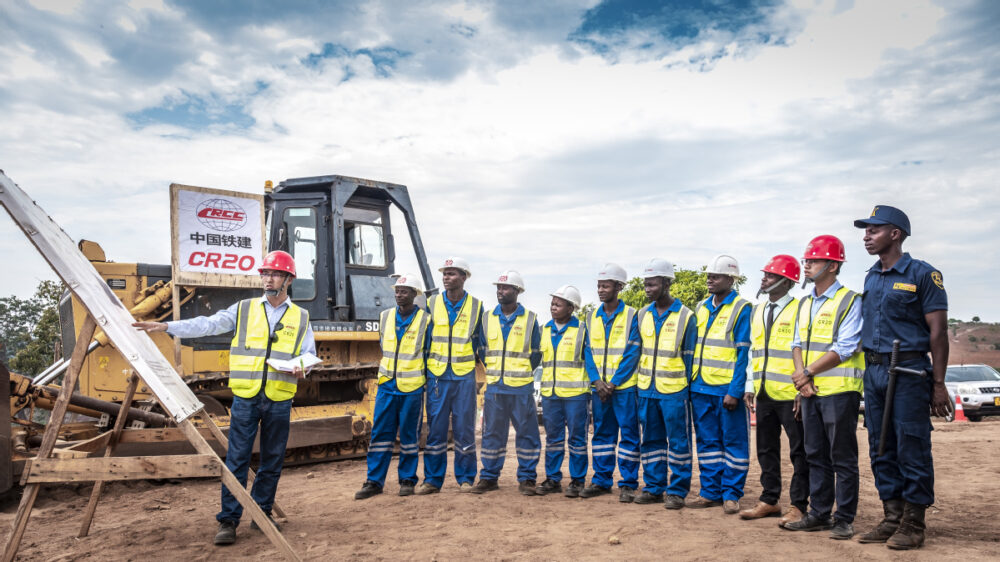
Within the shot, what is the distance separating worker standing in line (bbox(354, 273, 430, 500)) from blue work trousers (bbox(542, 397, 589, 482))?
1.30 metres

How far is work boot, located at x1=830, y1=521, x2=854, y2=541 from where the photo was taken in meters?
5.30

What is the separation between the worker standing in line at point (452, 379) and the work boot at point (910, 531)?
3794mm

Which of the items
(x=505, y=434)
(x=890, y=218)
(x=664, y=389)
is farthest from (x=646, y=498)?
(x=890, y=218)

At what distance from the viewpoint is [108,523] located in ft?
21.7

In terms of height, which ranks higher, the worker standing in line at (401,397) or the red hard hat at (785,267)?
the red hard hat at (785,267)

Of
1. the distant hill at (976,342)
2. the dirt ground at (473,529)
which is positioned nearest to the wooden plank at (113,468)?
the dirt ground at (473,529)

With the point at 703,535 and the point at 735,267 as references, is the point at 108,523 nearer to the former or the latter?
the point at 703,535

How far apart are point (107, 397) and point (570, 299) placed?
5.77 m

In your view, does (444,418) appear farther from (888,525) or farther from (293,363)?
(888,525)

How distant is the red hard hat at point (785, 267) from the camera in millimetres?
6336

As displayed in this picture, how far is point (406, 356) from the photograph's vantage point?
7.41m

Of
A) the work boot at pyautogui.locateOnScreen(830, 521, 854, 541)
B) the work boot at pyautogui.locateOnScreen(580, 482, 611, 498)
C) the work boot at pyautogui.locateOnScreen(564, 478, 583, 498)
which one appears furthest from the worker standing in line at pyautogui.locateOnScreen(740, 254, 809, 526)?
the work boot at pyautogui.locateOnScreen(564, 478, 583, 498)

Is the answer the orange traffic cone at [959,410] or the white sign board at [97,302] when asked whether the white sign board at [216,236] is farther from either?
the orange traffic cone at [959,410]

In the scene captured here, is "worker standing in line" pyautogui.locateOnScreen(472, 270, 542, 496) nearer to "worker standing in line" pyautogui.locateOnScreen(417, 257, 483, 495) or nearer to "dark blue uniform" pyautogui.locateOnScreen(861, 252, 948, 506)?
"worker standing in line" pyautogui.locateOnScreen(417, 257, 483, 495)
